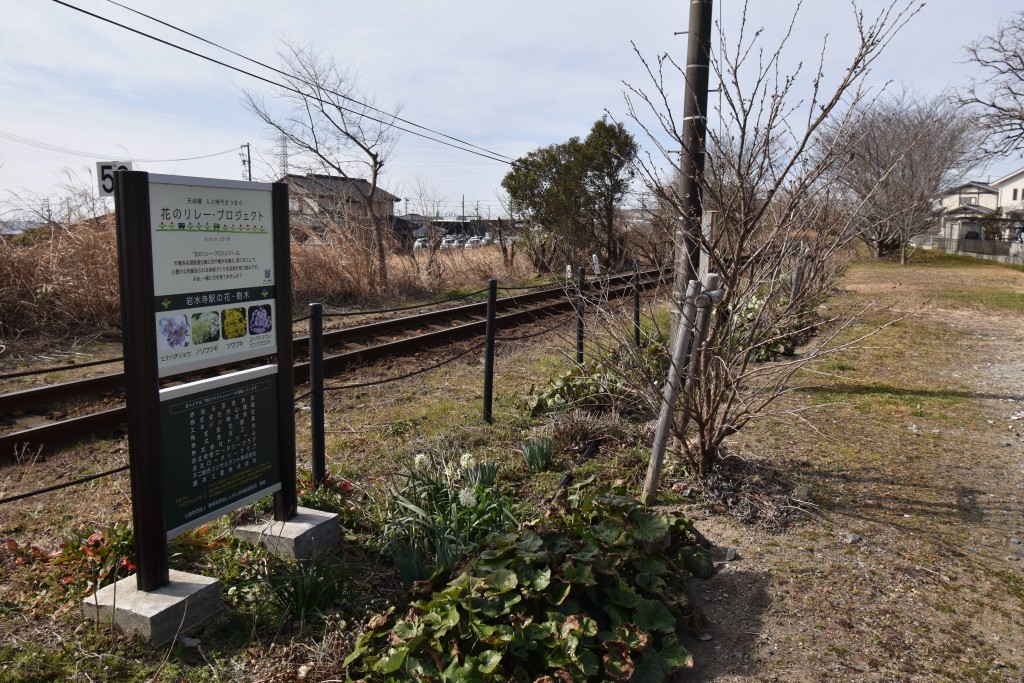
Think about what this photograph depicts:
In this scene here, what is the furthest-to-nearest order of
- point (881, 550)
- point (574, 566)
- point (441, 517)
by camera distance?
point (881, 550)
point (441, 517)
point (574, 566)

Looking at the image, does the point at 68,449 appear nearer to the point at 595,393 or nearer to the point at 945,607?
the point at 595,393

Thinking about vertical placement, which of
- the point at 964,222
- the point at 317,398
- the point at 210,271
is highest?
the point at 964,222

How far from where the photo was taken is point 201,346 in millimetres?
3605

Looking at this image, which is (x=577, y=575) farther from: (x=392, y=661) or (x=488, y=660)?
(x=392, y=661)

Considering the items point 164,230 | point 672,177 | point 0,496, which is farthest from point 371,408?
point 164,230

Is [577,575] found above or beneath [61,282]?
beneath

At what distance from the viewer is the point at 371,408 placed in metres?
Result: 7.52

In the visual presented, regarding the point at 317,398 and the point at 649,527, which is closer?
the point at 649,527

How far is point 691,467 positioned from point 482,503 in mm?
1630

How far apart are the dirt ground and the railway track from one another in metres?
1.82

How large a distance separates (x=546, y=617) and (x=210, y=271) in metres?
2.21

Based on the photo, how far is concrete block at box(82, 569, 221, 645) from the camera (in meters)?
3.24

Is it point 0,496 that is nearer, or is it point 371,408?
point 0,496

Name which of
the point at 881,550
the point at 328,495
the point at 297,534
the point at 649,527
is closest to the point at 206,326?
the point at 297,534
